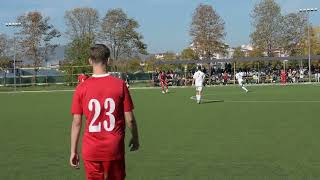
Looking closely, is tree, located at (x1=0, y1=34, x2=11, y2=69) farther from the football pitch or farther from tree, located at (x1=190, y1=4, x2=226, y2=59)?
the football pitch

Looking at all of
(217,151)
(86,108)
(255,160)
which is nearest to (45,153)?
(217,151)

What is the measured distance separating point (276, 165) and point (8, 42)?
78.7 meters

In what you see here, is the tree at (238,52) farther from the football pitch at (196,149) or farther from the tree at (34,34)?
the football pitch at (196,149)

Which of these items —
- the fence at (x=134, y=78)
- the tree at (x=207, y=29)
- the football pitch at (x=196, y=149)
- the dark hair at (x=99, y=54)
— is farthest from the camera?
the tree at (x=207, y=29)

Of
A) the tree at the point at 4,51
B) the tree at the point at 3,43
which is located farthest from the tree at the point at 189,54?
the tree at the point at 3,43

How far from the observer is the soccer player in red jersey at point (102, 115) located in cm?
528

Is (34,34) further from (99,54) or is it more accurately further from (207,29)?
(99,54)

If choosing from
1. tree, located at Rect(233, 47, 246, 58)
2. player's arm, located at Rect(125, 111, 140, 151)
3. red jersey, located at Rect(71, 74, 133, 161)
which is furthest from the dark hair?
tree, located at Rect(233, 47, 246, 58)

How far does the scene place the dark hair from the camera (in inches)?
207

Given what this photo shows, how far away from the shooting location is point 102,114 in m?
5.32

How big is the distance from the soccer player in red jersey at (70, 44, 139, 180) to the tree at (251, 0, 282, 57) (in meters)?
73.6

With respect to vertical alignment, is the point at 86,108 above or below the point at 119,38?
below

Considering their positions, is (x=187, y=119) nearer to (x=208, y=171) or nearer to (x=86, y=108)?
(x=208, y=171)

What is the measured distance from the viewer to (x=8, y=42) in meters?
83.4
